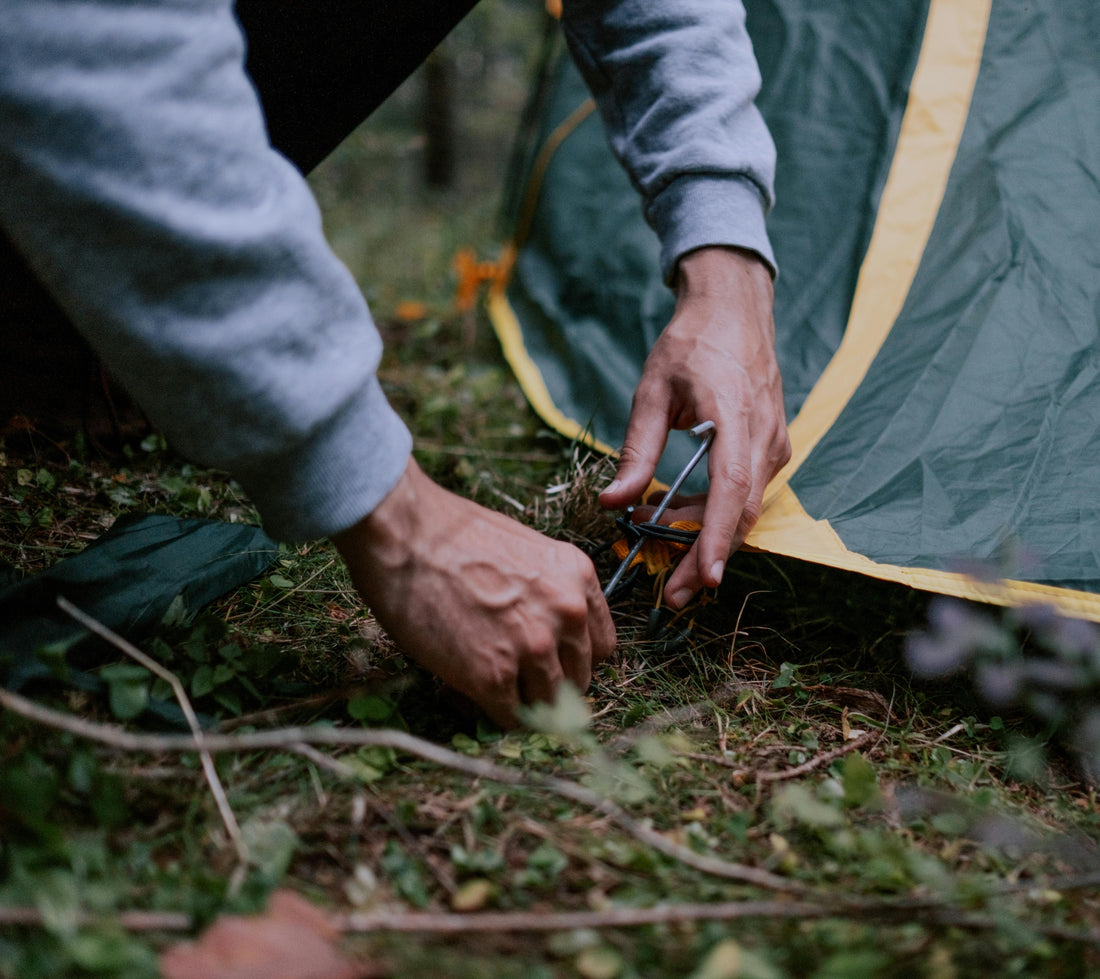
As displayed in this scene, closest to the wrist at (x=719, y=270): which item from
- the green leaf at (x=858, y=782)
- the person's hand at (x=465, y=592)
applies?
the person's hand at (x=465, y=592)

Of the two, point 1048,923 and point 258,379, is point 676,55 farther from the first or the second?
point 1048,923

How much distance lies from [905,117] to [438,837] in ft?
4.99

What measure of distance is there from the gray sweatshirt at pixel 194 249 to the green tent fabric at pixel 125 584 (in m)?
0.27

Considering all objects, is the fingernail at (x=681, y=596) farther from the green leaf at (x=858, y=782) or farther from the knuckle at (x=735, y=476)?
the green leaf at (x=858, y=782)

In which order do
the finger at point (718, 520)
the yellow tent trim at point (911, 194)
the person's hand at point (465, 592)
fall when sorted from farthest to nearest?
the yellow tent trim at point (911, 194)
the finger at point (718, 520)
the person's hand at point (465, 592)

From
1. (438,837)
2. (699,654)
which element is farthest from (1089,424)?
(438,837)

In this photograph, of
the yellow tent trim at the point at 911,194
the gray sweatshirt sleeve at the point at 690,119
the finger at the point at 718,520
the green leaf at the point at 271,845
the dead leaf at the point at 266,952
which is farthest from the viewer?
the yellow tent trim at the point at 911,194

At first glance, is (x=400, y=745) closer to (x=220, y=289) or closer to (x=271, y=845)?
(x=271, y=845)

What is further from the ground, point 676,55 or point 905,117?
point 676,55

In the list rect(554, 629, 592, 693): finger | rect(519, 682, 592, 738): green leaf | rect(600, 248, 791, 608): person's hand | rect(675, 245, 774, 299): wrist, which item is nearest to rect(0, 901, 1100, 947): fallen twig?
rect(519, 682, 592, 738): green leaf

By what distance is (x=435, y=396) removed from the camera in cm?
183

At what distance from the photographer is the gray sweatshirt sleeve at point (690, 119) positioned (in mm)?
1180

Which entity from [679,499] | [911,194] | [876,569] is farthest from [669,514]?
[911,194]

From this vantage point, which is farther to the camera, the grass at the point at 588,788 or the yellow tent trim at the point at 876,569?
the yellow tent trim at the point at 876,569
